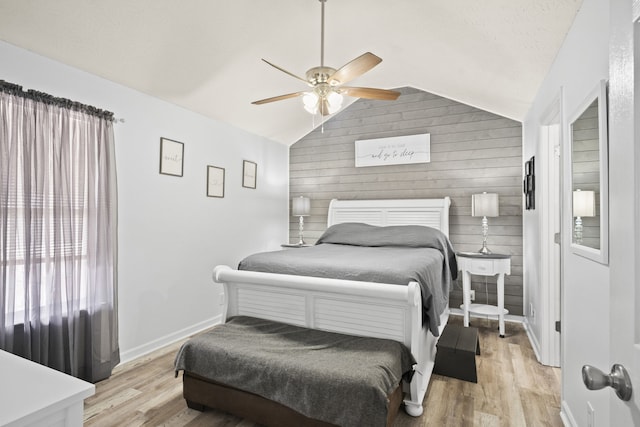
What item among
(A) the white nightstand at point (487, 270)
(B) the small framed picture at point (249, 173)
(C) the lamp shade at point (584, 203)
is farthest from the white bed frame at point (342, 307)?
(B) the small framed picture at point (249, 173)

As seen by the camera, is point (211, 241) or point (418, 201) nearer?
point (211, 241)

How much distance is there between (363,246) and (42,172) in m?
2.74

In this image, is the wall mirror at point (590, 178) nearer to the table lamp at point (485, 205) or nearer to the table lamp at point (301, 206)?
the table lamp at point (485, 205)

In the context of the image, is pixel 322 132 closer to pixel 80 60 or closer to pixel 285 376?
pixel 80 60

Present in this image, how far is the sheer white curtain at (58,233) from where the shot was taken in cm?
211

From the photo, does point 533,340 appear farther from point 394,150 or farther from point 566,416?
point 394,150

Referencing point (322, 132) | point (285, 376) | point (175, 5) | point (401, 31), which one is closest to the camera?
point (285, 376)

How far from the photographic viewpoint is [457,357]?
2516 mm

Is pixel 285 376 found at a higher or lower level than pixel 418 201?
lower

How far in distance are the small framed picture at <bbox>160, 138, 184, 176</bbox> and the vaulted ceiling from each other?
0.41m

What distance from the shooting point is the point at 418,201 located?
4.16 m

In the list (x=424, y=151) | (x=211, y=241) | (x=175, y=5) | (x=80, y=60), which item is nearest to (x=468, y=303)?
(x=424, y=151)

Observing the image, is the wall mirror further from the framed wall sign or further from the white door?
the framed wall sign

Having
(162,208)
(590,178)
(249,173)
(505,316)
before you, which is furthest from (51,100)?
(505,316)
